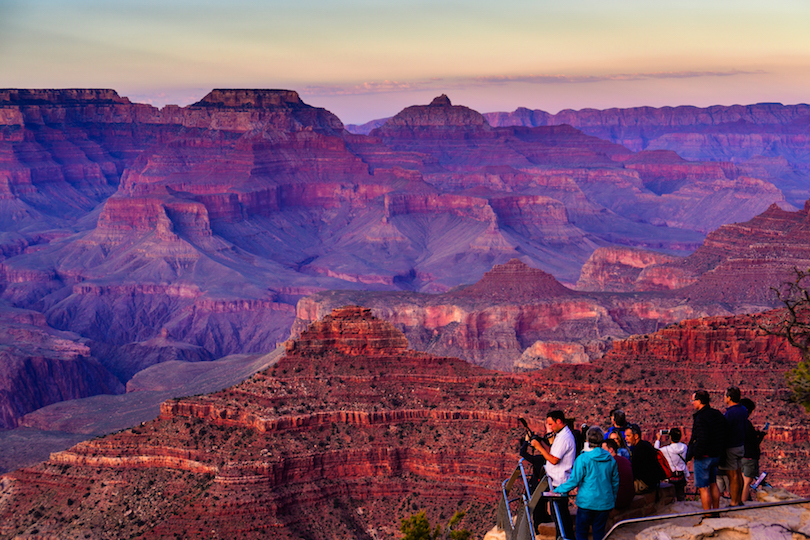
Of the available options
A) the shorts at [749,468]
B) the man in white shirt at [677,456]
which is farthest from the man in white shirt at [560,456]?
the shorts at [749,468]

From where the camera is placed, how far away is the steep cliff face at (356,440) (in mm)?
44250

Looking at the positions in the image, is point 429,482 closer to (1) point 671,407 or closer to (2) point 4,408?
(1) point 671,407

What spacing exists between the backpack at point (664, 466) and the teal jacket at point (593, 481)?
3.00 metres

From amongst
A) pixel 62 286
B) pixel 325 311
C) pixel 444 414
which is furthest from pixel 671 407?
pixel 62 286

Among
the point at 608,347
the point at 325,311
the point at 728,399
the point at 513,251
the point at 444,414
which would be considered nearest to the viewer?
the point at 728,399

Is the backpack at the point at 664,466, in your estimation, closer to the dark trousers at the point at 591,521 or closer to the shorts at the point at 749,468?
the shorts at the point at 749,468

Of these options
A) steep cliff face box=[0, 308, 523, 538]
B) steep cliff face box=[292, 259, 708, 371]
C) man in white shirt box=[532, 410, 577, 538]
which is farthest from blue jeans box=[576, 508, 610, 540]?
steep cliff face box=[292, 259, 708, 371]

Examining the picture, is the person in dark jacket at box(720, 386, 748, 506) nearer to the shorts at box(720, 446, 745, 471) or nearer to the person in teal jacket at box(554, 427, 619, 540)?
the shorts at box(720, 446, 745, 471)

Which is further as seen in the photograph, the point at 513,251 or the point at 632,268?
the point at 513,251

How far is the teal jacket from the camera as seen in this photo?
64.4 feet

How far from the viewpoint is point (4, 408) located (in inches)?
4729

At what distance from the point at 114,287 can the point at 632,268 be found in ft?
329

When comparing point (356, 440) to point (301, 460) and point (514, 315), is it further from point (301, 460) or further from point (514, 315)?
point (514, 315)

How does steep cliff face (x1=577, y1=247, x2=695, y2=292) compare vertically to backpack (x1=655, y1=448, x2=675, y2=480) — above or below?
below
